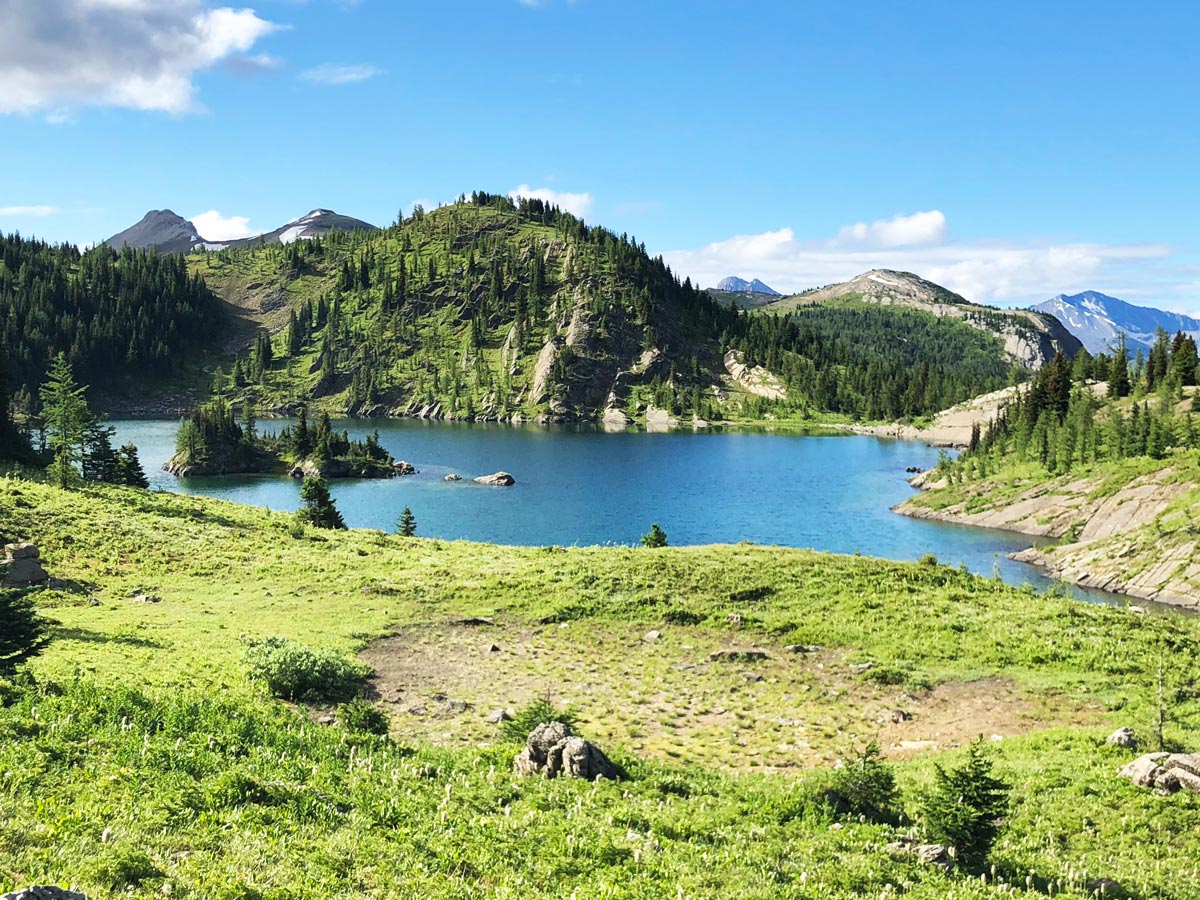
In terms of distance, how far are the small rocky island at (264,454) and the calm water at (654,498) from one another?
243 inches

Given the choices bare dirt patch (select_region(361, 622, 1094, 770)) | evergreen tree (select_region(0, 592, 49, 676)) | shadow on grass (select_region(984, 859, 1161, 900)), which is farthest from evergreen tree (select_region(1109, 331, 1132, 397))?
evergreen tree (select_region(0, 592, 49, 676))

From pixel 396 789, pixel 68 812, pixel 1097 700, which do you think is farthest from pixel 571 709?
pixel 1097 700

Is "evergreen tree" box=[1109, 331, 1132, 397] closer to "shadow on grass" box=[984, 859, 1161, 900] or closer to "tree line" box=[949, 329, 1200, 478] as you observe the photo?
"tree line" box=[949, 329, 1200, 478]

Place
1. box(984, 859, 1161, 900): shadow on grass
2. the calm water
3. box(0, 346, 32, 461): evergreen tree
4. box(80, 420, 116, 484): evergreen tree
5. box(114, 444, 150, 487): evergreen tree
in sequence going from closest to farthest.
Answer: box(984, 859, 1161, 900): shadow on grass, box(0, 346, 32, 461): evergreen tree, the calm water, box(80, 420, 116, 484): evergreen tree, box(114, 444, 150, 487): evergreen tree

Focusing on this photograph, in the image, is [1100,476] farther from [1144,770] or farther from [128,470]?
[128,470]

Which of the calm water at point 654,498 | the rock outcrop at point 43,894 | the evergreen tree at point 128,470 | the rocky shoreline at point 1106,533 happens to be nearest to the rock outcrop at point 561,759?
the rock outcrop at point 43,894

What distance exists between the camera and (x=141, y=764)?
39.9 ft

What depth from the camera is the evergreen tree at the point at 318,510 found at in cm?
6761

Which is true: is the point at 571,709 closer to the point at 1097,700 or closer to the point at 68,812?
the point at 68,812

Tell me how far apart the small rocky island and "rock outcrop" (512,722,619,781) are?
13639 cm

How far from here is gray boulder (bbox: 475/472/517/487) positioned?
132375mm

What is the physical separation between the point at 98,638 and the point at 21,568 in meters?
11.9

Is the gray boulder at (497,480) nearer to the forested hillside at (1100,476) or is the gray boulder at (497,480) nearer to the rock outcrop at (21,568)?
the forested hillside at (1100,476)

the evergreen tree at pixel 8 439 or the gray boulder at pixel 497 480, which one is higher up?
the evergreen tree at pixel 8 439
